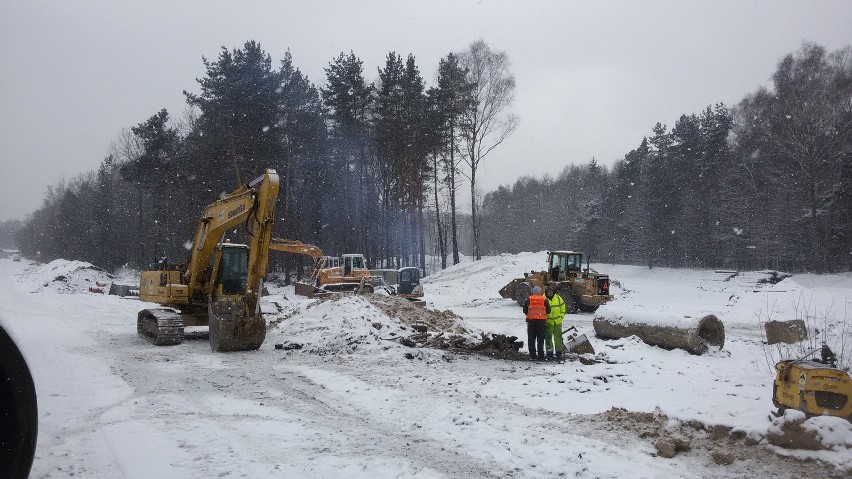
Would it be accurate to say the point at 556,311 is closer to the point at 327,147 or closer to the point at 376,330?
the point at 376,330

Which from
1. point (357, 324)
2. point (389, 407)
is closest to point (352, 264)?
point (357, 324)

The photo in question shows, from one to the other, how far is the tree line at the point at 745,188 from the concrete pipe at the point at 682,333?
2118 centimetres

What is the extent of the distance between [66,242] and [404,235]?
90.4ft

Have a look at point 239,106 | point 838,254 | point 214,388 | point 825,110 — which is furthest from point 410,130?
point 214,388

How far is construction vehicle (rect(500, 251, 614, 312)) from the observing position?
70.6ft

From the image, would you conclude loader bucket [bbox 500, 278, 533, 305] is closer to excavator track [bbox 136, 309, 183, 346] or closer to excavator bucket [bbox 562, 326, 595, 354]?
excavator bucket [bbox 562, 326, 595, 354]

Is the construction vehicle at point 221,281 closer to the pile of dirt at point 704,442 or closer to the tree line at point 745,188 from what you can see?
the pile of dirt at point 704,442

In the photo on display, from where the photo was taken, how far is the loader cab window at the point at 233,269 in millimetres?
13734

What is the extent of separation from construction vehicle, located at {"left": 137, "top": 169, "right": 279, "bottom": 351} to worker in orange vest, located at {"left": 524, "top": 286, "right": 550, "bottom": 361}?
5676 millimetres

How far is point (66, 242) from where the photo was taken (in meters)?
42.1

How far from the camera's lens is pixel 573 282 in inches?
865

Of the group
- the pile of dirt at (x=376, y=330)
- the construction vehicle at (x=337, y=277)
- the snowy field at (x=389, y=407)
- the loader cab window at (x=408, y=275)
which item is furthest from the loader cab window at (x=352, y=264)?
the snowy field at (x=389, y=407)

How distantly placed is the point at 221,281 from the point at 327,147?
2786cm

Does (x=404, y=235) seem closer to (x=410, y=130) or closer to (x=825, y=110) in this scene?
(x=410, y=130)
